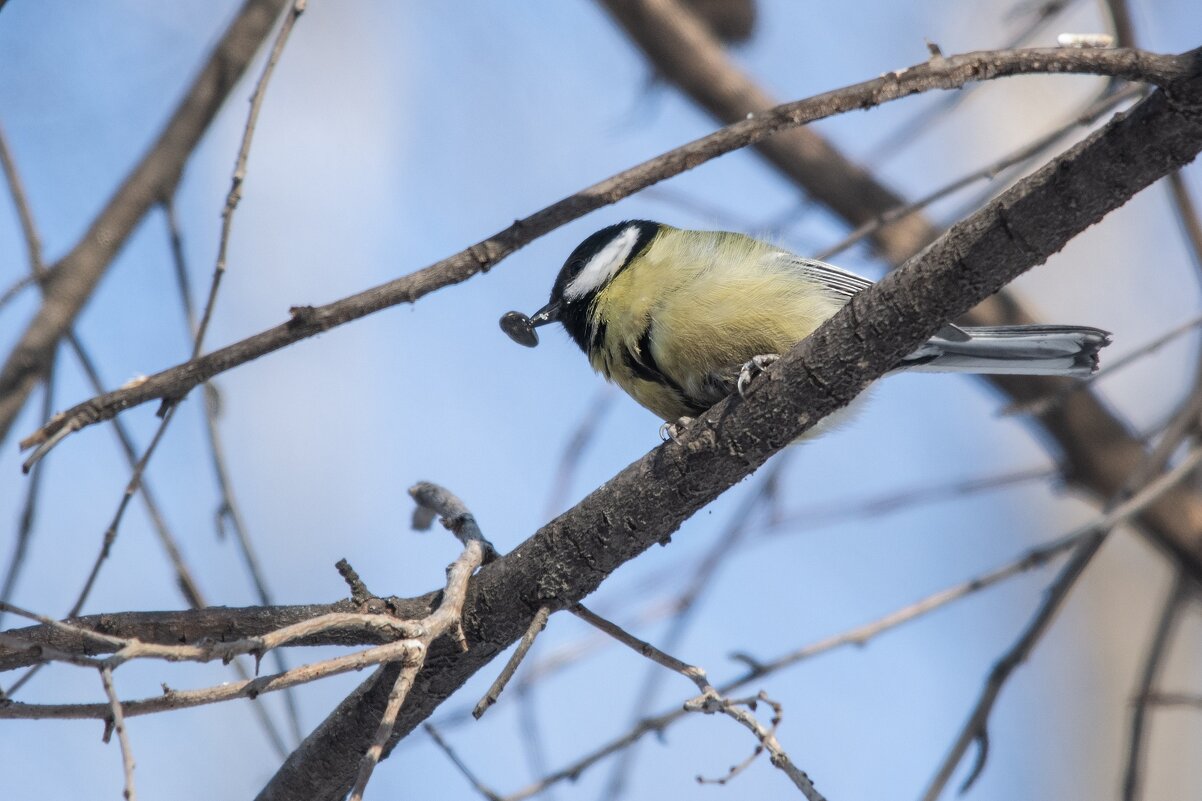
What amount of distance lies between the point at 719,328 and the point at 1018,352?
2.60ft

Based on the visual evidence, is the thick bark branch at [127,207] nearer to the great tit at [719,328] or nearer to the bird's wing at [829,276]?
the great tit at [719,328]

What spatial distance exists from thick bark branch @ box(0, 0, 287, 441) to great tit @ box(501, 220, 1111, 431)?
3.89 feet

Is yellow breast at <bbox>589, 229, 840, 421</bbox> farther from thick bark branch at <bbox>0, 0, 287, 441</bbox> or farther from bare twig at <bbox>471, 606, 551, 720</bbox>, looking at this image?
thick bark branch at <bbox>0, 0, 287, 441</bbox>

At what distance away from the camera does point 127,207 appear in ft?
10.9

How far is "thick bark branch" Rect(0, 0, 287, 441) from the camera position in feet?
9.76

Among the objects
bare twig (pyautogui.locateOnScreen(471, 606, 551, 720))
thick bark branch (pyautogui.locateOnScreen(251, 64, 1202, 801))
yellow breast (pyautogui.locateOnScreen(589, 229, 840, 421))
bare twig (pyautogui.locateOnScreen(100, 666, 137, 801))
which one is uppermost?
yellow breast (pyautogui.locateOnScreen(589, 229, 840, 421))

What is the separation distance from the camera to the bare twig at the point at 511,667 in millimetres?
1673

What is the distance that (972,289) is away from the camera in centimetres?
172

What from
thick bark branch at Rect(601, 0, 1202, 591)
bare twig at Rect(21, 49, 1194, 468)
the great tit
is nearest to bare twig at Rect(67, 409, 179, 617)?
bare twig at Rect(21, 49, 1194, 468)

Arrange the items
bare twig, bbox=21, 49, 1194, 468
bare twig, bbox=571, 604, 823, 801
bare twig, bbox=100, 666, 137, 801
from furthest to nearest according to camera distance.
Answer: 1. bare twig, bbox=21, 49, 1194, 468
2. bare twig, bbox=571, 604, 823, 801
3. bare twig, bbox=100, 666, 137, 801

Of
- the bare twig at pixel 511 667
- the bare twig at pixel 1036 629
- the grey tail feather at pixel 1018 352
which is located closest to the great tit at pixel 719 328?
the grey tail feather at pixel 1018 352

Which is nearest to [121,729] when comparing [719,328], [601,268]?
[719,328]

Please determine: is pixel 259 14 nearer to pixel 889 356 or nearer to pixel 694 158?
pixel 694 158

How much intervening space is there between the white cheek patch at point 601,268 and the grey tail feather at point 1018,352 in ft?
2.82
